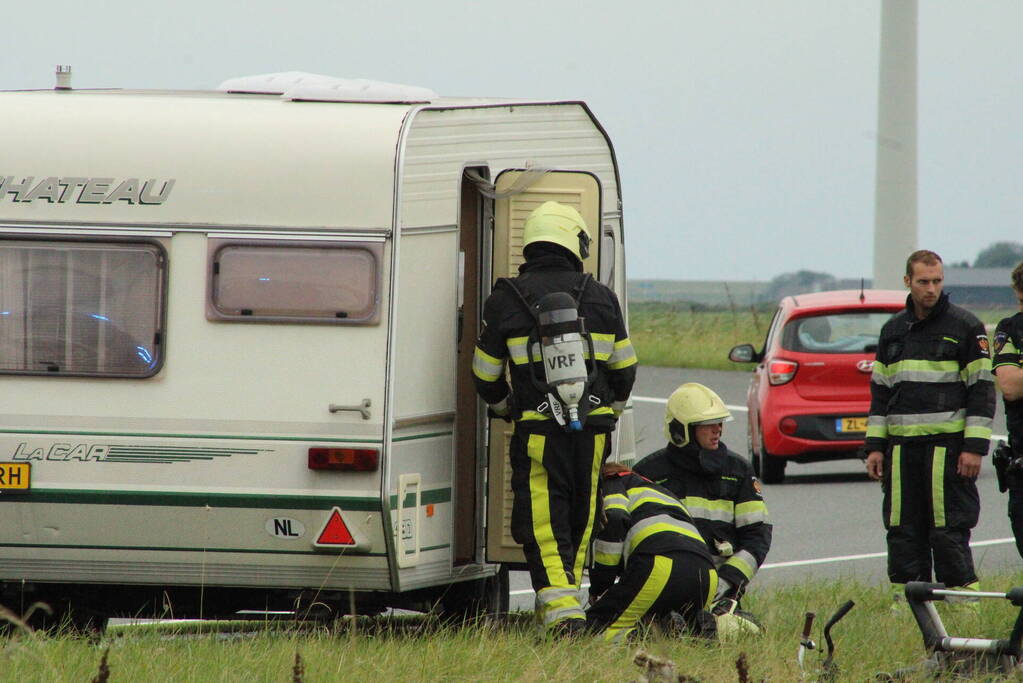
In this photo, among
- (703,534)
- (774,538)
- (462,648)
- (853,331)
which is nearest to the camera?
(462,648)

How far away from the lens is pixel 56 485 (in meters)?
7.41

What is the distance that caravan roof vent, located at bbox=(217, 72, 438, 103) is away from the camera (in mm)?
7977

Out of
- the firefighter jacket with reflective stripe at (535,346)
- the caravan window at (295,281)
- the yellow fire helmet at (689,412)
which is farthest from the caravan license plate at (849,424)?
the caravan window at (295,281)

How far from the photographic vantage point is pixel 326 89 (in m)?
8.02

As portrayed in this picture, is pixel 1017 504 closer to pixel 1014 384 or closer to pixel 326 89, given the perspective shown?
pixel 1014 384

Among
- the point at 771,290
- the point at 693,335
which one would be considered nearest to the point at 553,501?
the point at 693,335

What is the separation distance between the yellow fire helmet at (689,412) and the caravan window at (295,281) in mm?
1560

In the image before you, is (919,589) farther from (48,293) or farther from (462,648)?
(48,293)

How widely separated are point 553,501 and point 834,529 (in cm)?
582

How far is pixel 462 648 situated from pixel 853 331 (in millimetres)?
8407

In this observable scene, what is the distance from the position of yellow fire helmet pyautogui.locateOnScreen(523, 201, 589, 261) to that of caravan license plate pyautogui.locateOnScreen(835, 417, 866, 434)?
23.4ft

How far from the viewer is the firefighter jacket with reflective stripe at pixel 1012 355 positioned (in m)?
7.92

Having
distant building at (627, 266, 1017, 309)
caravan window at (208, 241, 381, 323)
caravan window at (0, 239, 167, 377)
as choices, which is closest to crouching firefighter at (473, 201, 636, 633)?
caravan window at (208, 241, 381, 323)

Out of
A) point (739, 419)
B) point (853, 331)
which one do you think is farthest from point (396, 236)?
point (739, 419)
